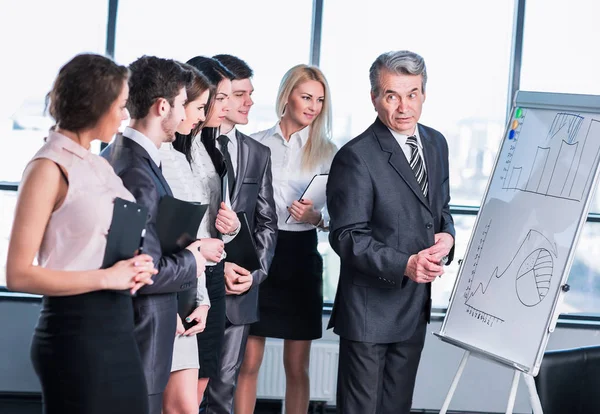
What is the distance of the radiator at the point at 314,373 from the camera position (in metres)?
4.69

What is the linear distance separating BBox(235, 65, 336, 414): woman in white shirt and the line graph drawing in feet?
2.85

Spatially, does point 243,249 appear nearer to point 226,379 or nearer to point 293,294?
point 226,379

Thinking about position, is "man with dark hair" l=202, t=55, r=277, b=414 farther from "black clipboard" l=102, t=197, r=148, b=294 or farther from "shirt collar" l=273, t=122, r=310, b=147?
"black clipboard" l=102, t=197, r=148, b=294

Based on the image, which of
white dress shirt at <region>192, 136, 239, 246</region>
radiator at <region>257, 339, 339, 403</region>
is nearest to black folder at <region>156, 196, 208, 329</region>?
white dress shirt at <region>192, 136, 239, 246</region>

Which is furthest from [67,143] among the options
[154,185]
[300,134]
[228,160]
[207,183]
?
[300,134]

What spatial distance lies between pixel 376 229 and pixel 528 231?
0.54 metres

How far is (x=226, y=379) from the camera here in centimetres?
330

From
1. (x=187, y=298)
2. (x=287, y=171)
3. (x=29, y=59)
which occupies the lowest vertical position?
(x=187, y=298)

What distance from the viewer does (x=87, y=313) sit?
192 centimetres

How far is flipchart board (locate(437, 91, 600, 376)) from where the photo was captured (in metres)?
2.88

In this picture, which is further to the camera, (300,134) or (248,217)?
(300,134)

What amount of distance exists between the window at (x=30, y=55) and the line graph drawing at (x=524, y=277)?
2688 millimetres

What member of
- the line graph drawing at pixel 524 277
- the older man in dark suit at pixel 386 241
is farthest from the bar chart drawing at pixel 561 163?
the older man in dark suit at pixel 386 241

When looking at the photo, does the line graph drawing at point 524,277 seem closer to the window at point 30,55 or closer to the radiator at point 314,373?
the radiator at point 314,373
